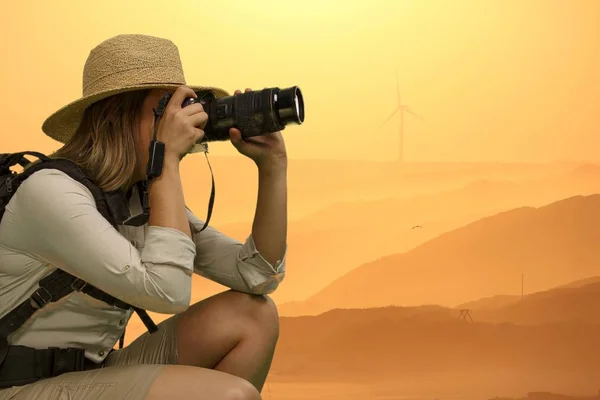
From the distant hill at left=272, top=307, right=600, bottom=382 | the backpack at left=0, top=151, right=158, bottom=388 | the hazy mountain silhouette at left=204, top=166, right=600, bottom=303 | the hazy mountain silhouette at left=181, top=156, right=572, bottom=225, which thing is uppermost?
the backpack at left=0, top=151, right=158, bottom=388

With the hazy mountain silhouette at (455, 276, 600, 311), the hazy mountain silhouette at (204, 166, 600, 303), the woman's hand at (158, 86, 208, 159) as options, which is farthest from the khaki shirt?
the hazy mountain silhouette at (455, 276, 600, 311)

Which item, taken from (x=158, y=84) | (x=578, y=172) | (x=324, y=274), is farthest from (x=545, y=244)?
(x=158, y=84)

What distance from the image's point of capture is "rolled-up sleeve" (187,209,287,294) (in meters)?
1.55

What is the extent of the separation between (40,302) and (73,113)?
0.38 m

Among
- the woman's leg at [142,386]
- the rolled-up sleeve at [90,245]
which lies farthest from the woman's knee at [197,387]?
the rolled-up sleeve at [90,245]

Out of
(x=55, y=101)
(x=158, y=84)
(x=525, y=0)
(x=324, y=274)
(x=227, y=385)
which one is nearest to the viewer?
(x=227, y=385)

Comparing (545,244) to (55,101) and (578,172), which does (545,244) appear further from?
(55,101)

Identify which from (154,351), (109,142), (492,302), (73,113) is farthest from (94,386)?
(492,302)

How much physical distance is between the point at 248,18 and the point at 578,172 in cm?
157

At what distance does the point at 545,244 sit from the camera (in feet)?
11.7

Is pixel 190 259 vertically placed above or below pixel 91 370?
above

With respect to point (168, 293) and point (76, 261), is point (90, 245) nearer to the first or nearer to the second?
point (76, 261)

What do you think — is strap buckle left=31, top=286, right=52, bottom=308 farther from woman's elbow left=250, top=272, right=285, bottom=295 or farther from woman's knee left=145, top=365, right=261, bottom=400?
woman's elbow left=250, top=272, right=285, bottom=295

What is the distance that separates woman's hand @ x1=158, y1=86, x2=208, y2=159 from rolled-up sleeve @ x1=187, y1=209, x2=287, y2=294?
30 cm
